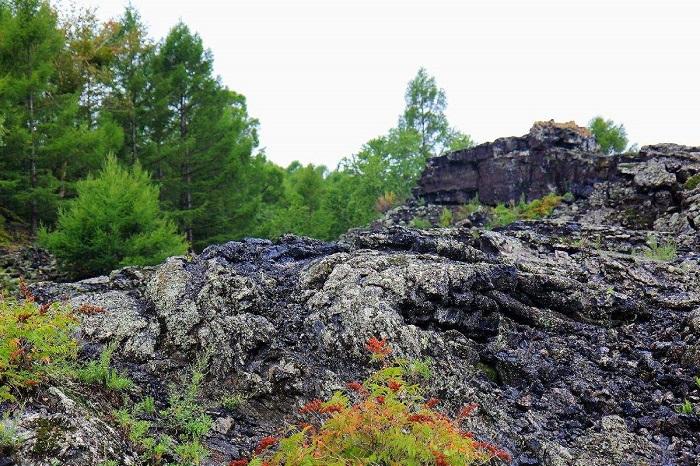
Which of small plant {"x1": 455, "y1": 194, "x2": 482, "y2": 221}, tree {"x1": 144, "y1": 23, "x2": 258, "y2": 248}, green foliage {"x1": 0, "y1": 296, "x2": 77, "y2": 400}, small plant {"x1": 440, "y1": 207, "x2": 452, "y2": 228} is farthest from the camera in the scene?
small plant {"x1": 455, "y1": 194, "x2": 482, "y2": 221}

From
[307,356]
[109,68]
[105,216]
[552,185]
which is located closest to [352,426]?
[307,356]

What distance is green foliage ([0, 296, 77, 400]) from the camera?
440 centimetres

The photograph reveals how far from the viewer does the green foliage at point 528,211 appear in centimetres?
1962

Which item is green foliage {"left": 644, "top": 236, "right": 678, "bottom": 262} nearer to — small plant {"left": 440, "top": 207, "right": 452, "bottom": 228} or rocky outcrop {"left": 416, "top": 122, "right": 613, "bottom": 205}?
rocky outcrop {"left": 416, "top": 122, "right": 613, "bottom": 205}

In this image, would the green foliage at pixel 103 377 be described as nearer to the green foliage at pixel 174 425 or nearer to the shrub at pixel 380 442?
the green foliage at pixel 174 425

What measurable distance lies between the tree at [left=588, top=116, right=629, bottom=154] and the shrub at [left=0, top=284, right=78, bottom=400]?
3662 cm

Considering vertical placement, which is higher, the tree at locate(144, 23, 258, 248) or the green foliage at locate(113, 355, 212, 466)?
the tree at locate(144, 23, 258, 248)

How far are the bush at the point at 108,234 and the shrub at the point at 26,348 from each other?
7.40 metres

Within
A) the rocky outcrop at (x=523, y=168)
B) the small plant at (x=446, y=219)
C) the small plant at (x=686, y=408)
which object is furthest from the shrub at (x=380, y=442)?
the small plant at (x=446, y=219)

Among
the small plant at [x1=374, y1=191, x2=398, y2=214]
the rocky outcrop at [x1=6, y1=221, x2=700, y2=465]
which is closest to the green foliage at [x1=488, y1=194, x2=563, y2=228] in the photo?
the rocky outcrop at [x1=6, y1=221, x2=700, y2=465]

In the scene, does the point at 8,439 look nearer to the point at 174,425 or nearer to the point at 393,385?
the point at 174,425

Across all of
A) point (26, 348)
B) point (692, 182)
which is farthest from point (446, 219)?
point (26, 348)

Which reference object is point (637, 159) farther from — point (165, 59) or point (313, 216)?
point (165, 59)

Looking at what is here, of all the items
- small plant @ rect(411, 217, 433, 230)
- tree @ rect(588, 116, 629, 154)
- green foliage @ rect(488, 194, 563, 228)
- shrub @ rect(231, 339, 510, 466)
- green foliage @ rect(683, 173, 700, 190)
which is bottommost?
shrub @ rect(231, 339, 510, 466)
